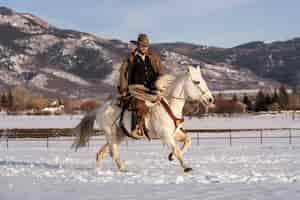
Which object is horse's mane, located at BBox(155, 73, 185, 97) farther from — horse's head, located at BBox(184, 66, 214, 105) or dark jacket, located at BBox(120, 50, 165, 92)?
dark jacket, located at BBox(120, 50, 165, 92)

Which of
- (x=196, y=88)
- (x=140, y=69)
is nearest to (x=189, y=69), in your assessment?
(x=196, y=88)

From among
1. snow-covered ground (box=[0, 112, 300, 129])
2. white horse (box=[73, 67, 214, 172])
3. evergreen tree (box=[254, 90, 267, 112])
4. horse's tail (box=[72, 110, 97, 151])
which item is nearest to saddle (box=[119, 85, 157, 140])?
white horse (box=[73, 67, 214, 172])

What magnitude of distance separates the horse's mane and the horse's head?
0.26 m

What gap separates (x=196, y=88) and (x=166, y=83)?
0.66 metres

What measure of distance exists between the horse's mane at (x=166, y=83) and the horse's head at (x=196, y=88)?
10.1 inches

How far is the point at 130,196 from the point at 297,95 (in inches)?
5070

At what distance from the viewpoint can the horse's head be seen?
418 inches

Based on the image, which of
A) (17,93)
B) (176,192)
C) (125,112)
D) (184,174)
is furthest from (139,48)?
(17,93)

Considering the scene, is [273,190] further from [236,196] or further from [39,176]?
[39,176]

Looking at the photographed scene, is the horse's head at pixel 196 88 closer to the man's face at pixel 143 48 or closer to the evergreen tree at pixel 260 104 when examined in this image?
the man's face at pixel 143 48

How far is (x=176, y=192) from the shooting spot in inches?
310

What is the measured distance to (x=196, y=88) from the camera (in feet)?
35.2

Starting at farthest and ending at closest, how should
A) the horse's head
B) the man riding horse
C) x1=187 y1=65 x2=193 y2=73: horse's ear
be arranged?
1. the man riding horse
2. x1=187 y1=65 x2=193 y2=73: horse's ear
3. the horse's head

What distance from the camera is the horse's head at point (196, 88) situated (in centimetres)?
1062
